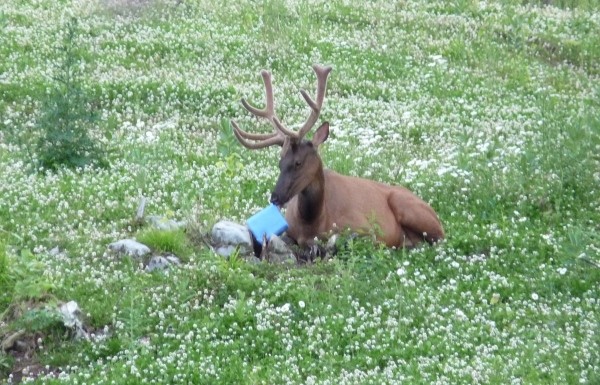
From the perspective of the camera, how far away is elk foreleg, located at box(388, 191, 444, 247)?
1308 cm

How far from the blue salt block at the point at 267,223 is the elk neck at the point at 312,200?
348mm

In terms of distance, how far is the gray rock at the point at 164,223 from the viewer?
12461mm

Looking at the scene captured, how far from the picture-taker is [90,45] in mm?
20578

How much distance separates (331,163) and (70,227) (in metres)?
3.92

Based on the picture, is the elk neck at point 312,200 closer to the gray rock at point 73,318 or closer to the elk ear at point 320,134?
the elk ear at point 320,134

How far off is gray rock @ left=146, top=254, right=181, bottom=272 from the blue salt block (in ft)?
2.89

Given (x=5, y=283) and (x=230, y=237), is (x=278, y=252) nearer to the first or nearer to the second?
(x=230, y=237)

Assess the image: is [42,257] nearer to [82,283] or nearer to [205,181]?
[82,283]

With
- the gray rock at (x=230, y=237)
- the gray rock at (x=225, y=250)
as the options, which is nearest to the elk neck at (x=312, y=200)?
the gray rock at (x=230, y=237)

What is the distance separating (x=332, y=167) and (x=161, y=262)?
4.12 metres

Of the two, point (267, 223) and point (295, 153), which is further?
point (295, 153)

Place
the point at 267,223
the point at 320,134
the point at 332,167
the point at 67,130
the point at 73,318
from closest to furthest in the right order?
the point at 73,318 → the point at 267,223 → the point at 320,134 → the point at 67,130 → the point at 332,167

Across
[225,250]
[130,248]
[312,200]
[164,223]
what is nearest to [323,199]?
[312,200]

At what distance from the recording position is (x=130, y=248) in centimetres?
1198
